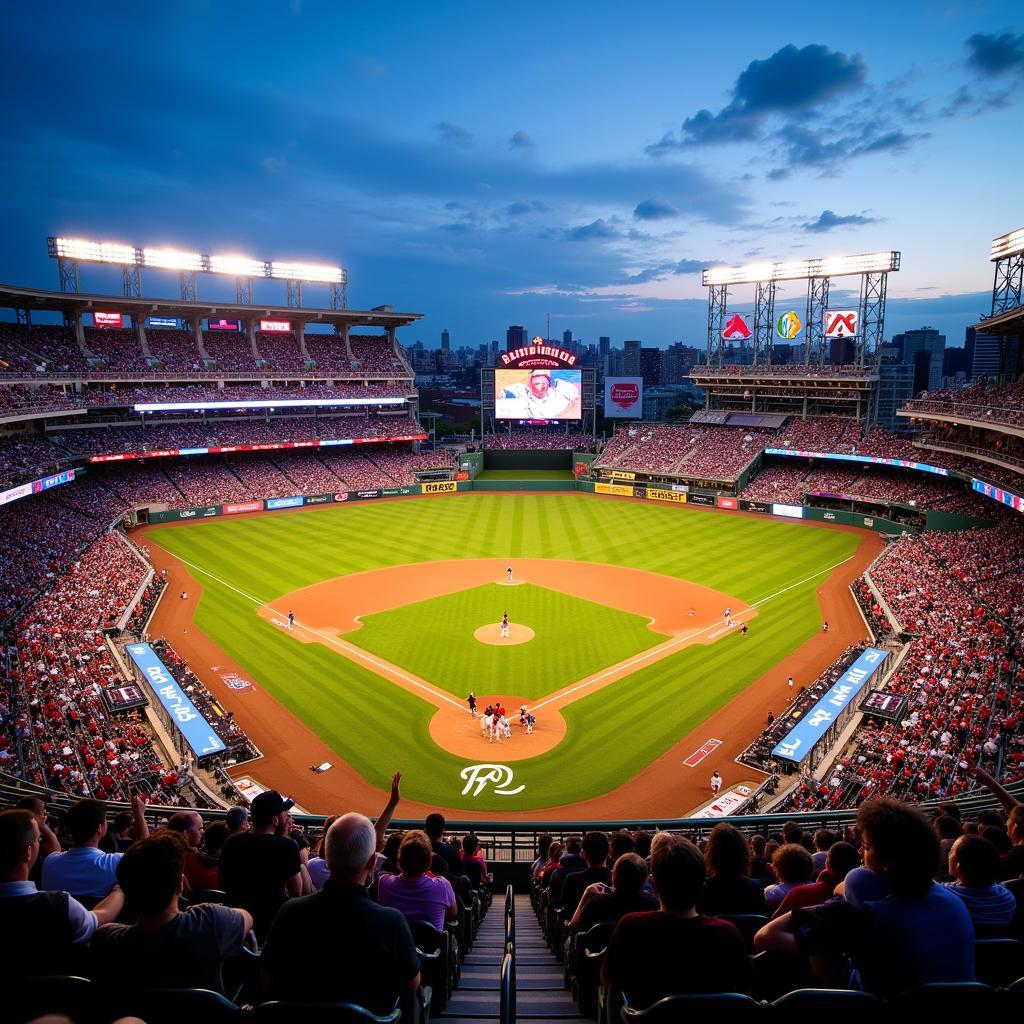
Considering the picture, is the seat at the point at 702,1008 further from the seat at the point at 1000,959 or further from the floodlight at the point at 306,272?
the floodlight at the point at 306,272

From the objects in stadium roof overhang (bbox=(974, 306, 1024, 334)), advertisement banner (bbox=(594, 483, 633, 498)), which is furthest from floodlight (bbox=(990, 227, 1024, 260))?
advertisement banner (bbox=(594, 483, 633, 498))

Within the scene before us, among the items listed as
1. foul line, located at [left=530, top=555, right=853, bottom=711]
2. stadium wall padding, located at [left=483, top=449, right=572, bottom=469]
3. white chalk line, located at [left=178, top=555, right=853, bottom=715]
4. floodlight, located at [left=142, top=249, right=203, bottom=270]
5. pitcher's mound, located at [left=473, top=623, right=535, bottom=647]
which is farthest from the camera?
stadium wall padding, located at [left=483, top=449, right=572, bottom=469]

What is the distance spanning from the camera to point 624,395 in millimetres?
78812

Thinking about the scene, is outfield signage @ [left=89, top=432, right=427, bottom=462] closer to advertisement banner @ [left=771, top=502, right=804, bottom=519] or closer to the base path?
the base path

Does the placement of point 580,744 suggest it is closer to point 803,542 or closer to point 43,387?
point 803,542

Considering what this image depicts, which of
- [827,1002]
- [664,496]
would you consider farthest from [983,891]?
[664,496]

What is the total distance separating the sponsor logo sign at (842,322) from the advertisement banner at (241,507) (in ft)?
167

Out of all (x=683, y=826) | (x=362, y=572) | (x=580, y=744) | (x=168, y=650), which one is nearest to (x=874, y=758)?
(x=580, y=744)

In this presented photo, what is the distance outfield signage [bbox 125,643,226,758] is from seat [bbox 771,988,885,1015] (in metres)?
20.6

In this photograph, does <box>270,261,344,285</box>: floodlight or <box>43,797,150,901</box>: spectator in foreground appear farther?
<box>270,261,344,285</box>: floodlight

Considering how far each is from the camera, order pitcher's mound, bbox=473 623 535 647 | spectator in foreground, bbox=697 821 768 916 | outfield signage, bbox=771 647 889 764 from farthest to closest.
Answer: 1. pitcher's mound, bbox=473 623 535 647
2. outfield signage, bbox=771 647 889 764
3. spectator in foreground, bbox=697 821 768 916

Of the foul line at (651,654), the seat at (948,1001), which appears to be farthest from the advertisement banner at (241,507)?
the seat at (948,1001)

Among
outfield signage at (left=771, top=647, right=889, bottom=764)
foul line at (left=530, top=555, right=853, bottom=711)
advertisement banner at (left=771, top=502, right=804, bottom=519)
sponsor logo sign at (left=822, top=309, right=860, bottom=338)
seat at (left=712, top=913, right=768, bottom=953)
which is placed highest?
sponsor logo sign at (left=822, top=309, right=860, bottom=338)

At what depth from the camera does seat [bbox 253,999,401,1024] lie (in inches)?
130
